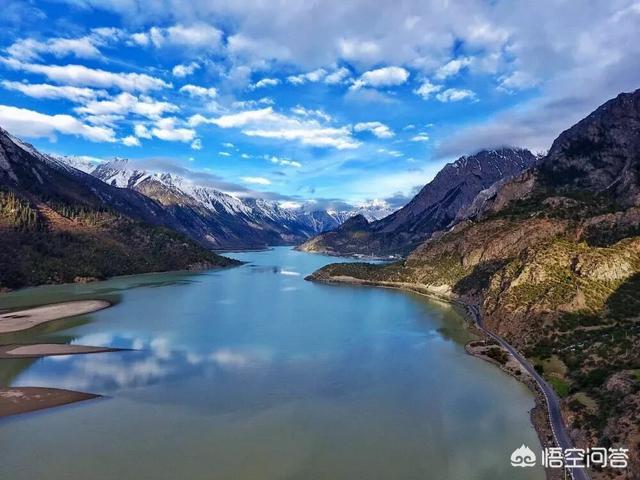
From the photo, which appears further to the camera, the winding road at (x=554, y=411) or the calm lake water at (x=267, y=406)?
the calm lake water at (x=267, y=406)

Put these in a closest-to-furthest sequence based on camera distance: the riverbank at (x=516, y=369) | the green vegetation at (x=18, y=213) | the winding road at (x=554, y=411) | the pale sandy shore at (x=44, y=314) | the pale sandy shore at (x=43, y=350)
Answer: the winding road at (x=554, y=411) → the riverbank at (x=516, y=369) → the pale sandy shore at (x=43, y=350) → the pale sandy shore at (x=44, y=314) → the green vegetation at (x=18, y=213)

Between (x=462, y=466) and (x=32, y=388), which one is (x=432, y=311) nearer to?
(x=462, y=466)

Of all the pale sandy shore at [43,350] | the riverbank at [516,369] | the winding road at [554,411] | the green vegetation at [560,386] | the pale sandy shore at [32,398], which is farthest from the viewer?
the pale sandy shore at [43,350]

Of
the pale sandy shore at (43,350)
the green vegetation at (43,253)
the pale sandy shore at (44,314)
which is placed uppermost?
the green vegetation at (43,253)

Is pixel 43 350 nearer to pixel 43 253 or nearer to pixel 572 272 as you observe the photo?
pixel 572 272
